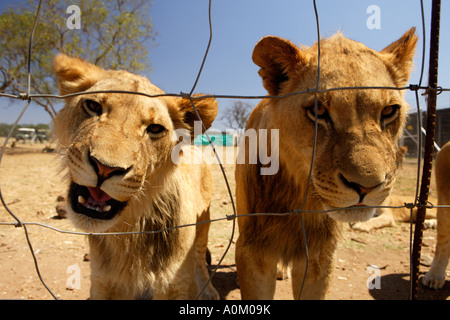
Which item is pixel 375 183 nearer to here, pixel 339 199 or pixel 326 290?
pixel 339 199

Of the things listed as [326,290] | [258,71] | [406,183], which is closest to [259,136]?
[258,71]

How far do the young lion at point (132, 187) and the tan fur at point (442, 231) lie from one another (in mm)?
2691

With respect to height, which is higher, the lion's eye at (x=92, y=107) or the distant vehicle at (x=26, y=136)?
the distant vehicle at (x=26, y=136)

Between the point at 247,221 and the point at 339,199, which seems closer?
the point at 339,199

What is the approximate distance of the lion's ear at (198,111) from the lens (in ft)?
7.29

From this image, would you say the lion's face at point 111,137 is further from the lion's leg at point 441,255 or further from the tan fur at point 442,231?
the lion's leg at point 441,255

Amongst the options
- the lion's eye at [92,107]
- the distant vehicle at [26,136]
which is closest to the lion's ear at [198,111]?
the lion's eye at [92,107]

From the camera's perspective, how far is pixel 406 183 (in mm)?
9852

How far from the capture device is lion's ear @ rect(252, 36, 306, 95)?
188 centimetres

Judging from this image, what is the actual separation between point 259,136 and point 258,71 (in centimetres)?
51

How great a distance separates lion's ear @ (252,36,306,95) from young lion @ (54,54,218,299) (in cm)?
43

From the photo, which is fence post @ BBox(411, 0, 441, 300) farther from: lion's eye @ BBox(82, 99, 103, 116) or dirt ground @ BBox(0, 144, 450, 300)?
lion's eye @ BBox(82, 99, 103, 116)

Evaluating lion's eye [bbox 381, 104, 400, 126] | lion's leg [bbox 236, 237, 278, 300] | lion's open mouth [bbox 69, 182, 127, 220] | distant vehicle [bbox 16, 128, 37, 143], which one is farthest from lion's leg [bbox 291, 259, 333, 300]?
distant vehicle [bbox 16, 128, 37, 143]
